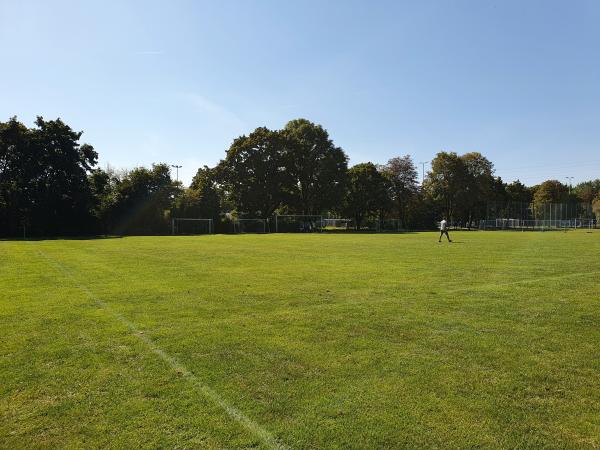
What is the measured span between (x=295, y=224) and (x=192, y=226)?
14.3 metres

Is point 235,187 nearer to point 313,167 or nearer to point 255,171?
point 255,171

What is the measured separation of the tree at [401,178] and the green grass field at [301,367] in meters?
68.5

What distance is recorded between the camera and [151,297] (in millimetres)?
9195

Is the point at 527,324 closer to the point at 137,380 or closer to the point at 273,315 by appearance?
the point at 273,315

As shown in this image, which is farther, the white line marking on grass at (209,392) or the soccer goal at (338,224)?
the soccer goal at (338,224)

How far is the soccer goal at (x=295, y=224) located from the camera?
63.3 m

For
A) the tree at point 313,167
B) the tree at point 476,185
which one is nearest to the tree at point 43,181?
the tree at point 313,167

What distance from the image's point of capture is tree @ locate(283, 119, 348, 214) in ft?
214

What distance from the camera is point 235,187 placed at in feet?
209

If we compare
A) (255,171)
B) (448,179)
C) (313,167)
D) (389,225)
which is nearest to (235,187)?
(255,171)

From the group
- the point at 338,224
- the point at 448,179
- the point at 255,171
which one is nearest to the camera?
the point at 255,171

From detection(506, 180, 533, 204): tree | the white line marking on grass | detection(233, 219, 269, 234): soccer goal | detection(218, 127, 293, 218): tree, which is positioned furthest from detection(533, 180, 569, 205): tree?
the white line marking on grass

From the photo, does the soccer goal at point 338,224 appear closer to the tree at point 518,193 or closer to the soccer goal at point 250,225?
the soccer goal at point 250,225

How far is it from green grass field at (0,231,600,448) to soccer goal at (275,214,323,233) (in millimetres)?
53043
